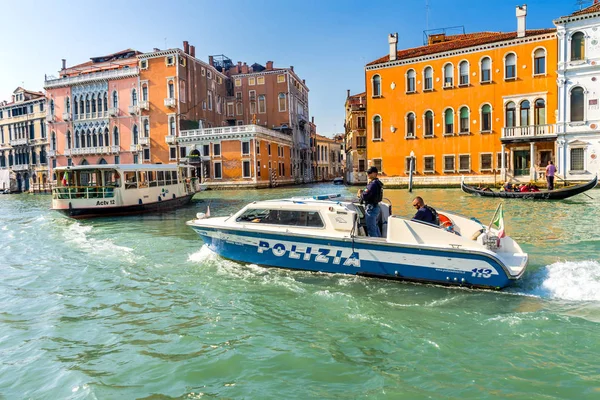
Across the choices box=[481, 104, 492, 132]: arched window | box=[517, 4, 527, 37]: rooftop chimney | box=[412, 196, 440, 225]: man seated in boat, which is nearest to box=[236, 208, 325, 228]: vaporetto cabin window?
box=[412, 196, 440, 225]: man seated in boat

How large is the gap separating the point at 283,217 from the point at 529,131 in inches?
1011

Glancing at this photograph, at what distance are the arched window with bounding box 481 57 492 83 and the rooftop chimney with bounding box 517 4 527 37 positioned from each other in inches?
93.1

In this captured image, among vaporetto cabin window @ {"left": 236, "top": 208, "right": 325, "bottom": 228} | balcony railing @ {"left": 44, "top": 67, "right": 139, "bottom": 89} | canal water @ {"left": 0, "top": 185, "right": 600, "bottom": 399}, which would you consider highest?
balcony railing @ {"left": 44, "top": 67, "right": 139, "bottom": 89}

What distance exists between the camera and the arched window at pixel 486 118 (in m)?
30.0

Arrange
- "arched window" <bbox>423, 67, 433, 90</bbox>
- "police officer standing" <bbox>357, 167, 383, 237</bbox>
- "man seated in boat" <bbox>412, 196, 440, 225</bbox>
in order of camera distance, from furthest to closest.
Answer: "arched window" <bbox>423, 67, 433, 90</bbox>, "police officer standing" <bbox>357, 167, 383, 237</bbox>, "man seated in boat" <bbox>412, 196, 440, 225</bbox>

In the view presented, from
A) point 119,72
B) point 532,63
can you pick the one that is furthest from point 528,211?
point 119,72

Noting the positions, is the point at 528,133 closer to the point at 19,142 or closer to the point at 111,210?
the point at 111,210

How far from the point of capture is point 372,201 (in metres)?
7.50

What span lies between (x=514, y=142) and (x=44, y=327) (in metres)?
29.5

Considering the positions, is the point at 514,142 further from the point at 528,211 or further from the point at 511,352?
the point at 511,352

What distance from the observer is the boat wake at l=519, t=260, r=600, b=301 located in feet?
20.1

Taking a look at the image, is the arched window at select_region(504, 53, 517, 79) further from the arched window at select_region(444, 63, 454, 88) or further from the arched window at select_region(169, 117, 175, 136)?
the arched window at select_region(169, 117, 175, 136)

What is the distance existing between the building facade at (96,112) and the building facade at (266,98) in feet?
38.1

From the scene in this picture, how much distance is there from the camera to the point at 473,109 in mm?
30438
